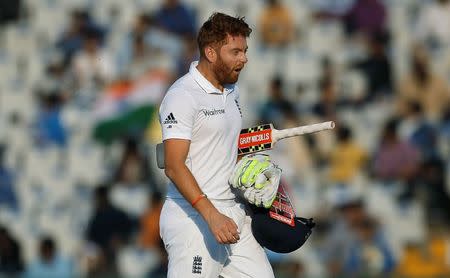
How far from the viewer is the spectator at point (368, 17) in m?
12.8

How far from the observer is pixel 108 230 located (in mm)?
12336

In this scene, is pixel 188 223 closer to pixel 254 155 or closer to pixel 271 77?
pixel 254 155

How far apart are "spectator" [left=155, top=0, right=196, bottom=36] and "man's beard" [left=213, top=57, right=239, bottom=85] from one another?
716cm

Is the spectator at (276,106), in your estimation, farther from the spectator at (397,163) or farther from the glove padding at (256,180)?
the glove padding at (256,180)

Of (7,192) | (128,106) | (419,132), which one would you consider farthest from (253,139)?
(7,192)

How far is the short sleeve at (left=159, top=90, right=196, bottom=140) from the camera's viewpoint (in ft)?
19.1

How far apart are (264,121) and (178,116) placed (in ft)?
20.9

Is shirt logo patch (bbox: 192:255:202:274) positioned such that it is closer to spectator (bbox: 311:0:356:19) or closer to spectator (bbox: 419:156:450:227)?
spectator (bbox: 419:156:450:227)

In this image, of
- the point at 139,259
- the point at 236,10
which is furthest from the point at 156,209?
the point at 236,10

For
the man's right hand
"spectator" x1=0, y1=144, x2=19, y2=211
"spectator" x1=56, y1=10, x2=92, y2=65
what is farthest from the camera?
"spectator" x1=56, y1=10, x2=92, y2=65

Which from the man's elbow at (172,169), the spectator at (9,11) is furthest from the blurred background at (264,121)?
the man's elbow at (172,169)

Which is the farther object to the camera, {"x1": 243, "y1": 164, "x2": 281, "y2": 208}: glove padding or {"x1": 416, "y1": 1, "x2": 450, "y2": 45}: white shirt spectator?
{"x1": 416, "y1": 1, "x2": 450, "y2": 45}: white shirt spectator

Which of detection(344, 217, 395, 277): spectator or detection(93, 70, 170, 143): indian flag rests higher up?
detection(93, 70, 170, 143): indian flag

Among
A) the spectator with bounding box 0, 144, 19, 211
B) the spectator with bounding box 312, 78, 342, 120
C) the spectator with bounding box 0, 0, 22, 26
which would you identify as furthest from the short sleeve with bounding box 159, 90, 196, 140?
the spectator with bounding box 0, 0, 22, 26
